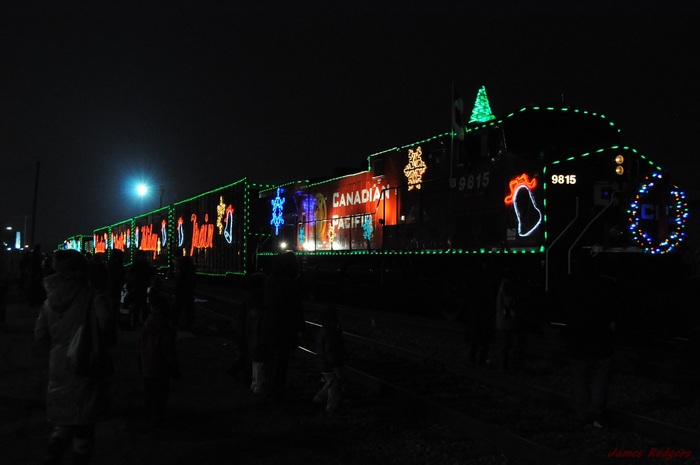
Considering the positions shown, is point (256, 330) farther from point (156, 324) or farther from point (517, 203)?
point (517, 203)

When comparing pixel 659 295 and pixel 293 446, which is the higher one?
pixel 659 295

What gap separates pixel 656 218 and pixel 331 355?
6705 millimetres

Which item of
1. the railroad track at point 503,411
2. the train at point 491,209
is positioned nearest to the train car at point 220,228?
the train at point 491,209

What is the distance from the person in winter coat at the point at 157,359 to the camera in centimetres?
613

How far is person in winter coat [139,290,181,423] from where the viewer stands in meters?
6.13

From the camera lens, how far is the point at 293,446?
5.57 metres

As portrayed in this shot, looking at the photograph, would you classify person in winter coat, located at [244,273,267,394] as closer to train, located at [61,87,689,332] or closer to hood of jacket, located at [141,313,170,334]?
hood of jacket, located at [141,313,170,334]

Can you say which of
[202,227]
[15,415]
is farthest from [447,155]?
[202,227]

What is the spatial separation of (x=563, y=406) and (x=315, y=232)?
46.6ft

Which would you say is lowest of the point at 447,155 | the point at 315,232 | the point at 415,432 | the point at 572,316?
the point at 415,432

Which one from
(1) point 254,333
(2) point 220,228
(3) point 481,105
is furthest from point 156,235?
(1) point 254,333

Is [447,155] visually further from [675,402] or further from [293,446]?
[293,446]

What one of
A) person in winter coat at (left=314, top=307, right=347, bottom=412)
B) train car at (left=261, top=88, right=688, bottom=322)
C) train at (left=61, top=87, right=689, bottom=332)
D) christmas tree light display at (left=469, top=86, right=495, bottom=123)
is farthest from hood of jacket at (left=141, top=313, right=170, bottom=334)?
christmas tree light display at (left=469, top=86, right=495, bottom=123)

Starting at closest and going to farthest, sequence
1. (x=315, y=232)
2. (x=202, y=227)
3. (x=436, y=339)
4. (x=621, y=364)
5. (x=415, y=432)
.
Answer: (x=415, y=432)
(x=621, y=364)
(x=436, y=339)
(x=315, y=232)
(x=202, y=227)
